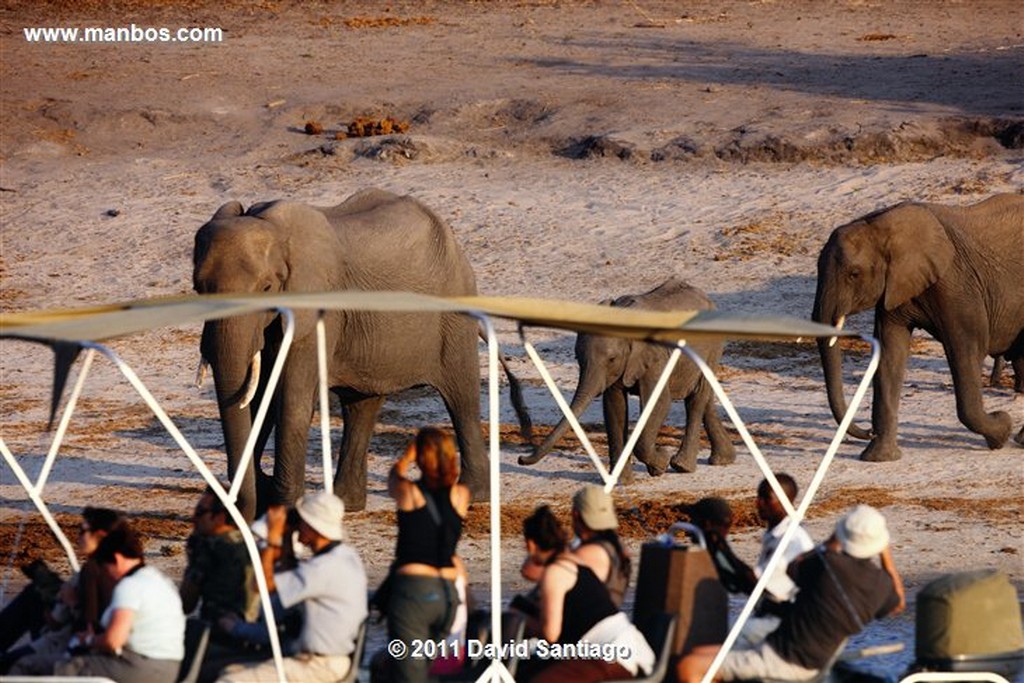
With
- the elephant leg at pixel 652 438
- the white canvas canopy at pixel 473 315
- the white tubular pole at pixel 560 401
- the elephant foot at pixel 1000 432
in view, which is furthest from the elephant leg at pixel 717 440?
the white canvas canopy at pixel 473 315

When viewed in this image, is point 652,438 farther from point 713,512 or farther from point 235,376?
point 713,512

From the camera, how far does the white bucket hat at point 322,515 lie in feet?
28.4

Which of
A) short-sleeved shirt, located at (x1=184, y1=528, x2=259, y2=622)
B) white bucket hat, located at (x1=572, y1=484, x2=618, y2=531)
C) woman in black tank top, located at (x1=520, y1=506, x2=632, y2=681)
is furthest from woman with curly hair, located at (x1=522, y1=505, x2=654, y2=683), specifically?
short-sleeved shirt, located at (x1=184, y1=528, x2=259, y2=622)

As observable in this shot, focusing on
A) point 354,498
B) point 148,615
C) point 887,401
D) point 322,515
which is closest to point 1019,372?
point 887,401

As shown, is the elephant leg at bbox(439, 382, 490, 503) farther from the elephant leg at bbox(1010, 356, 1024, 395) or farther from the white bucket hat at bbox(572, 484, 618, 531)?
the white bucket hat at bbox(572, 484, 618, 531)

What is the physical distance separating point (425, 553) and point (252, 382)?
442 cm

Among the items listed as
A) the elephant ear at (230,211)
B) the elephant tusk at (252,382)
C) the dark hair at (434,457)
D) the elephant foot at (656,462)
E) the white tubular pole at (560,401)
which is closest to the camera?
the dark hair at (434,457)

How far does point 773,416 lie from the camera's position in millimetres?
16734

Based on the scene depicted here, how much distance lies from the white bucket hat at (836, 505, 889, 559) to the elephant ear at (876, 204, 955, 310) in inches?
272

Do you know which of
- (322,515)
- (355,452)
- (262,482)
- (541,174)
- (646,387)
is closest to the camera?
(322,515)

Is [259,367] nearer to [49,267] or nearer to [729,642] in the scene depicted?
[729,642]

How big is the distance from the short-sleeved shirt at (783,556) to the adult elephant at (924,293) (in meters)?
5.88

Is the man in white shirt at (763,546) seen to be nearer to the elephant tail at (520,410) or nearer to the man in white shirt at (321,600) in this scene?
the man in white shirt at (321,600)

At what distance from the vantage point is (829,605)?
877 centimetres
